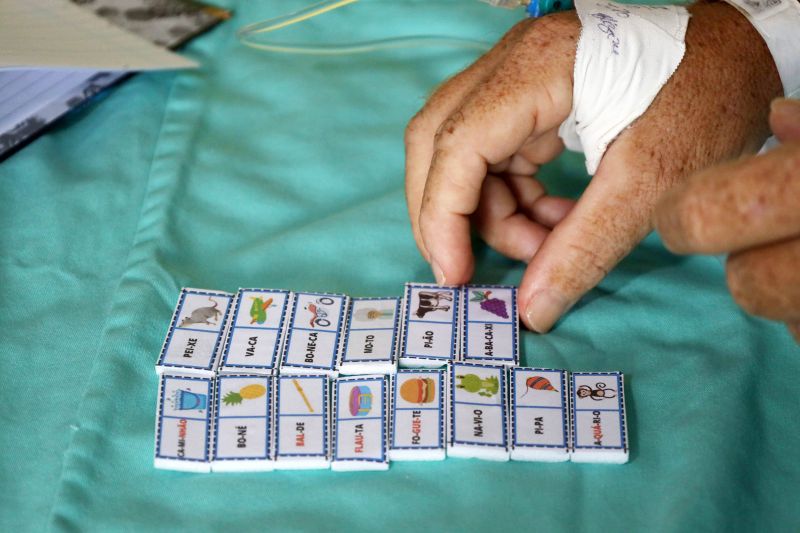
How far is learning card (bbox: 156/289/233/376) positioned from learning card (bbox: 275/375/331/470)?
10cm

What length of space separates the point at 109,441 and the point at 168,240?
31 centimetres

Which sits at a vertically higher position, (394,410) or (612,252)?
(612,252)

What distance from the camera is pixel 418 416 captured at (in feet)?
3.11

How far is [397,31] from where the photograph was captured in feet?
4.83

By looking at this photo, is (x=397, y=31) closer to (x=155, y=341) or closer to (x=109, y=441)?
(x=155, y=341)

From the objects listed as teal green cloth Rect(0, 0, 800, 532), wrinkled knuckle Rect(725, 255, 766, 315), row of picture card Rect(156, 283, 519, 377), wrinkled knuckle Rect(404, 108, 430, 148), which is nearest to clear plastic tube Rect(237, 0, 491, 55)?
teal green cloth Rect(0, 0, 800, 532)

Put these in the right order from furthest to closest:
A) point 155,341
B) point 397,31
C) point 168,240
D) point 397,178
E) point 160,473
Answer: point 397,31, point 397,178, point 168,240, point 155,341, point 160,473

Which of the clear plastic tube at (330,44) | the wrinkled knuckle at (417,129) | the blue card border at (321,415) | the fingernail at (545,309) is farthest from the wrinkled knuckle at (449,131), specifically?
the clear plastic tube at (330,44)

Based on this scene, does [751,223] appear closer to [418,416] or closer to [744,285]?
[744,285]

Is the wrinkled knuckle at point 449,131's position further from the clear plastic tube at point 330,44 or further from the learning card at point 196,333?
the clear plastic tube at point 330,44

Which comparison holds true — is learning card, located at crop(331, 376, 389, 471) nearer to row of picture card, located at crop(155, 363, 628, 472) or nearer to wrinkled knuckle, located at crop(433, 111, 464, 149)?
row of picture card, located at crop(155, 363, 628, 472)

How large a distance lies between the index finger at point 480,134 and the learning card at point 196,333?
0.88 feet

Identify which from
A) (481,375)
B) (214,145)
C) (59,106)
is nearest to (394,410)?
(481,375)

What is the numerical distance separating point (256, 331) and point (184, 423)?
0.49 feet
